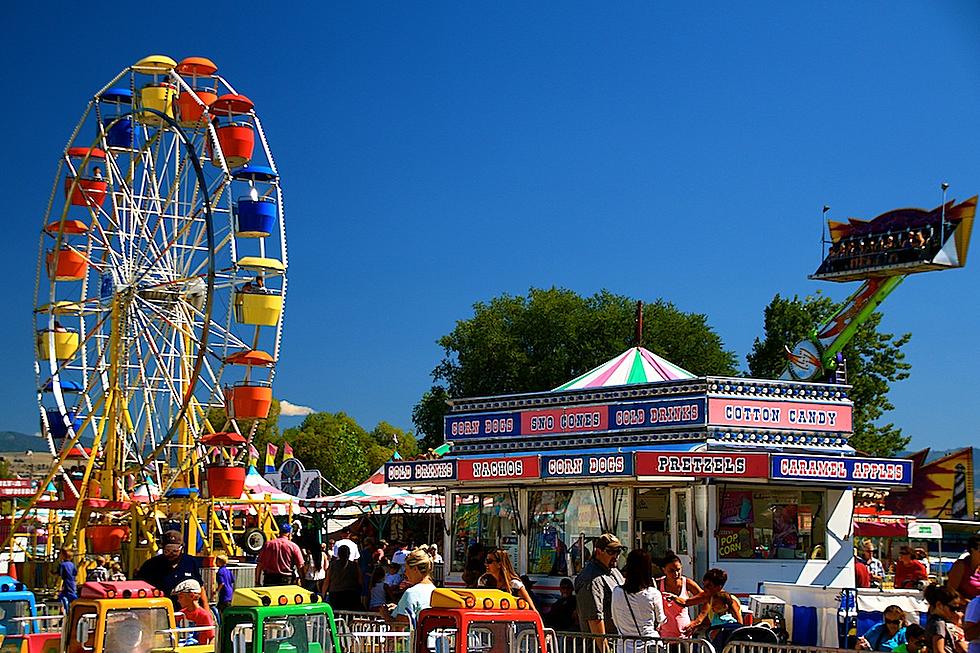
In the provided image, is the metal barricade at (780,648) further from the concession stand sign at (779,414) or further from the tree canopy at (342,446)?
the tree canopy at (342,446)

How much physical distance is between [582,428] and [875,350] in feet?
120

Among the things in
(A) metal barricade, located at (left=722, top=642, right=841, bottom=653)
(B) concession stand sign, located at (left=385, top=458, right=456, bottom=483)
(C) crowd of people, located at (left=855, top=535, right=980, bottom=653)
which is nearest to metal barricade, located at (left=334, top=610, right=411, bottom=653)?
(A) metal barricade, located at (left=722, top=642, right=841, bottom=653)

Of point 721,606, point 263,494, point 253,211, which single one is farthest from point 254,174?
point 721,606

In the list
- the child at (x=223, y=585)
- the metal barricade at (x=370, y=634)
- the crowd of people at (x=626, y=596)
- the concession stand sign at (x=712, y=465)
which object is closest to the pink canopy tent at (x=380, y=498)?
the child at (x=223, y=585)

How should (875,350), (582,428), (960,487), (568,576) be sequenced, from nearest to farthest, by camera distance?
(568,576) < (582,428) < (960,487) < (875,350)

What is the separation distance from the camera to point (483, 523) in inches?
817

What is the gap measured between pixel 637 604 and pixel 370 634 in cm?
230

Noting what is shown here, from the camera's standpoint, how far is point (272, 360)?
30.5m

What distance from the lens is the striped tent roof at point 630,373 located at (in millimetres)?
21906

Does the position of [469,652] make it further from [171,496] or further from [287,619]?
[171,496]

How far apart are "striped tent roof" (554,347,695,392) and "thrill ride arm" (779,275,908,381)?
19.6 metres

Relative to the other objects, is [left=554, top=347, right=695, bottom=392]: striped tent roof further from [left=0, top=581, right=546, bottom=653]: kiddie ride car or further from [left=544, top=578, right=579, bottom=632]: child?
[left=0, top=581, right=546, bottom=653]: kiddie ride car

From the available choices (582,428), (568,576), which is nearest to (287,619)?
(568,576)

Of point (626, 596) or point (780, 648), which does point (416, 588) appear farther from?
point (780, 648)
